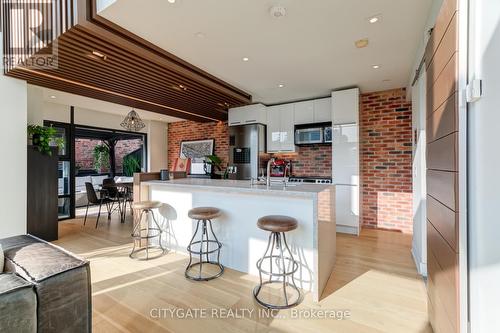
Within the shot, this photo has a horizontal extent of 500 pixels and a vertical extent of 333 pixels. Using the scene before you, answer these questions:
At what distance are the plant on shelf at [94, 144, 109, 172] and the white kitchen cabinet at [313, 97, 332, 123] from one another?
5828 millimetres

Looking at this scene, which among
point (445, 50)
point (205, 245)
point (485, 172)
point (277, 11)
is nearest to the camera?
point (485, 172)

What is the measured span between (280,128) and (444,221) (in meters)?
3.69

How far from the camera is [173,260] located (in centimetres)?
298

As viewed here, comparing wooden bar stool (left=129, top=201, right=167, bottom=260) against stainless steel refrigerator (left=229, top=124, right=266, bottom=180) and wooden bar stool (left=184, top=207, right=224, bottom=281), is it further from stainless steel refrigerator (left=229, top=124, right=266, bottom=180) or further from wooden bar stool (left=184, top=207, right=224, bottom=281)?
stainless steel refrigerator (left=229, top=124, right=266, bottom=180)

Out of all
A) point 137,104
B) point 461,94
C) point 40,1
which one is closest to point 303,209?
point 461,94

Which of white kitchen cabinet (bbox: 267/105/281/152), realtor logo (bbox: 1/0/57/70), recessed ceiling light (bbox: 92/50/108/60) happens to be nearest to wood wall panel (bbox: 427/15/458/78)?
recessed ceiling light (bbox: 92/50/108/60)

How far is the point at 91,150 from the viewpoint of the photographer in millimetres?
6367

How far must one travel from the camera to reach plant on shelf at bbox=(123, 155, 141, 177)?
6457 mm

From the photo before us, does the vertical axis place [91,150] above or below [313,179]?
above

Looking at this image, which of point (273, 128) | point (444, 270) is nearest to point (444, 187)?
point (444, 270)

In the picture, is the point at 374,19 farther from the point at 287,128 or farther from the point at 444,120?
the point at 287,128

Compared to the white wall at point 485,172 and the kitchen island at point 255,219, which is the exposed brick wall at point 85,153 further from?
the white wall at point 485,172

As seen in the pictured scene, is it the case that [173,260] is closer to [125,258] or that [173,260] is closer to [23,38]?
[125,258]

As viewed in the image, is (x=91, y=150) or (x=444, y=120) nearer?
(x=444, y=120)
